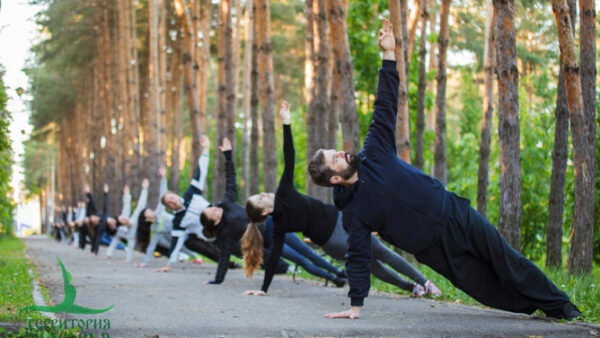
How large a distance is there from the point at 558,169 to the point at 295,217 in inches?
184

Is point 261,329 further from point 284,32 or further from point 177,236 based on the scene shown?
point 284,32

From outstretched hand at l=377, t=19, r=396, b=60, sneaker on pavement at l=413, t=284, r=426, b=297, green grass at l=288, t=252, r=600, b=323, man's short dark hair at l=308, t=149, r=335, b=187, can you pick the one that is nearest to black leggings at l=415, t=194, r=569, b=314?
green grass at l=288, t=252, r=600, b=323

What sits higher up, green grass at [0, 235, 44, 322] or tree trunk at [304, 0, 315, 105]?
tree trunk at [304, 0, 315, 105]

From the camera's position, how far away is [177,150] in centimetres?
3653

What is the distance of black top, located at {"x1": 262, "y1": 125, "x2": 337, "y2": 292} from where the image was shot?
9.24 meters

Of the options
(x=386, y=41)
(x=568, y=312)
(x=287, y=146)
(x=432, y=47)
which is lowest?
(x=568, y=312)

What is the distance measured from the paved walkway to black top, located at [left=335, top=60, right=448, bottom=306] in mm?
596

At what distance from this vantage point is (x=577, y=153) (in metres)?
10.4

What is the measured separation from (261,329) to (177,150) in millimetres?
30591

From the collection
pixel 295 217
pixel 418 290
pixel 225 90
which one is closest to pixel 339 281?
pixel 418 290

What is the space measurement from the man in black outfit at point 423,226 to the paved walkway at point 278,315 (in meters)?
0.27

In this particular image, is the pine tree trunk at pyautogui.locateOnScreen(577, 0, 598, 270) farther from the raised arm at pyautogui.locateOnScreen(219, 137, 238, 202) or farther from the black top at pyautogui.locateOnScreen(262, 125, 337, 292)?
the raised arm at pyautogui.locateOnScreen(219, 137, 238, 202)

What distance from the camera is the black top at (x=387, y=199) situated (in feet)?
21.1

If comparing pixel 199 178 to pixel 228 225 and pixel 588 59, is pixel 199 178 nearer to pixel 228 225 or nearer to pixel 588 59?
pixel 228 225
